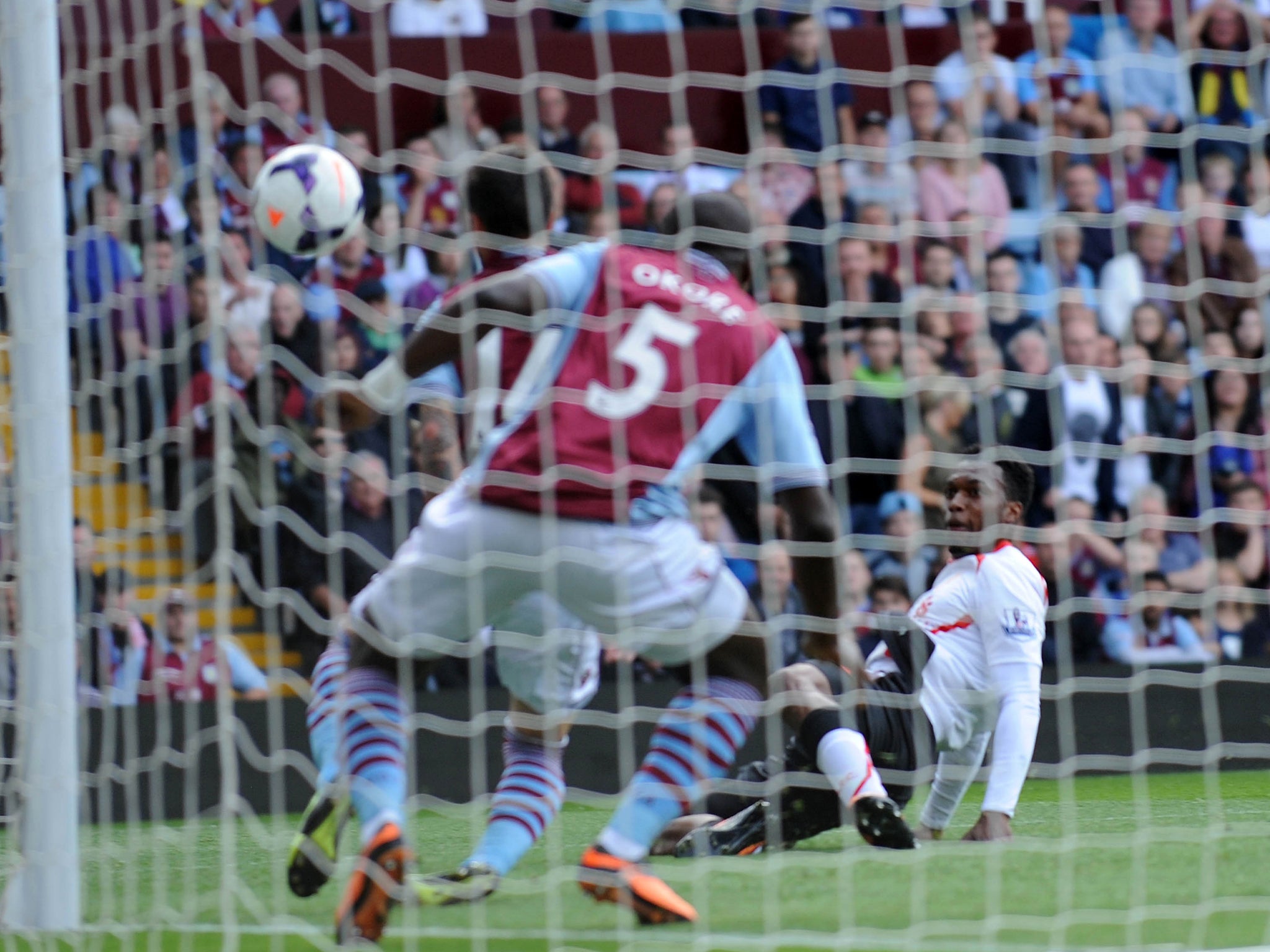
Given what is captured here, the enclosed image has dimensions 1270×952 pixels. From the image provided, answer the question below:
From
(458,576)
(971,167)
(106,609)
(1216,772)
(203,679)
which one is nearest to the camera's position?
(458,576)

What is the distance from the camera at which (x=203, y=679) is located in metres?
6.16

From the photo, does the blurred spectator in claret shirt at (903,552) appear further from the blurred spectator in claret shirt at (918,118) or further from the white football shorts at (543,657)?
the white football shorts at (543,657)

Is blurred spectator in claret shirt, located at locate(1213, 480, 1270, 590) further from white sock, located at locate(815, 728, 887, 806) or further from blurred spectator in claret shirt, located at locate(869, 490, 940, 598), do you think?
white sock, located at locate(815, 728, 887, 806)

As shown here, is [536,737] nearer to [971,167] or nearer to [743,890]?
[743,890]

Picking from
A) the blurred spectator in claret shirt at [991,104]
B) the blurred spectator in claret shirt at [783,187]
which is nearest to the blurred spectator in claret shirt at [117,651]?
the blurred spectator in claret shirt at [783,187]

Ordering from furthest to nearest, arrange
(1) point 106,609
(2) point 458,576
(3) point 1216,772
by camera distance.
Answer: (3) point 1216,772, (1) point 106,609, (2) point 458,576

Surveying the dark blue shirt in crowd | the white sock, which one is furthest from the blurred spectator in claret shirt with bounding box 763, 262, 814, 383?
the white sock

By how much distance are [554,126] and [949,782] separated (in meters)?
3.59

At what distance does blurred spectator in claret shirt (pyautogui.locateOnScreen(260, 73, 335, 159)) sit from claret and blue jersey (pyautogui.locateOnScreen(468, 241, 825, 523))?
3505mm

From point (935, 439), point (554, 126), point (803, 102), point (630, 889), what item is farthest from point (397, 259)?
point (630, 889)

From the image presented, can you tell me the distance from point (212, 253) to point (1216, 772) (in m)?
4.74

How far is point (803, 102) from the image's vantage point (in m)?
7.69

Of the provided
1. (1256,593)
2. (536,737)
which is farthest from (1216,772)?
Answer: (536,737)

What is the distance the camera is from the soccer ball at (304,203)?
3920 mm
